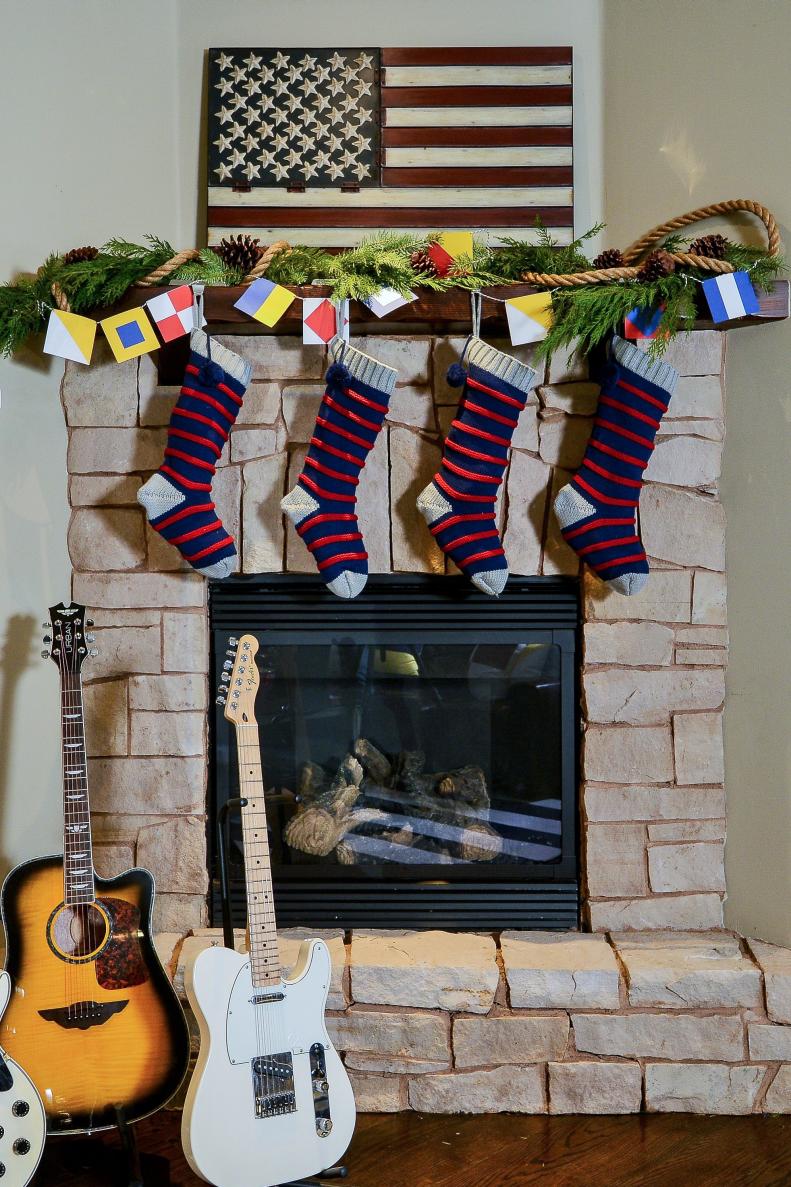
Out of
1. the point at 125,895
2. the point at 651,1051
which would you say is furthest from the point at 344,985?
the point at 651,1051

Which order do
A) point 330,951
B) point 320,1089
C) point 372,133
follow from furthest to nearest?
1. point 372,133
2. point 330,951
3. point 320,1089

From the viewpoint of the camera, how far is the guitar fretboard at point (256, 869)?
1.60 metres

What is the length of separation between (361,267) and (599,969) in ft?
4.81

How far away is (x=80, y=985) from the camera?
163 centimetres

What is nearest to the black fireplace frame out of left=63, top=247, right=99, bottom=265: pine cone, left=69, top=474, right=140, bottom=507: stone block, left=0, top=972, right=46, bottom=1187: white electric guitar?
left=69, top=474, right=140, bottom=507: stone block

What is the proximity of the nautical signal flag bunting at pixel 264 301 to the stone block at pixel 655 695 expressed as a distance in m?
1.03

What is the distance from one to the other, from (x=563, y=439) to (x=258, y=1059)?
1.34m

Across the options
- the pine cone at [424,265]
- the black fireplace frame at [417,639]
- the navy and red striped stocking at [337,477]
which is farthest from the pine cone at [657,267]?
the black fireplace frame at [417,639]

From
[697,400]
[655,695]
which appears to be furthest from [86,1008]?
[697,400]

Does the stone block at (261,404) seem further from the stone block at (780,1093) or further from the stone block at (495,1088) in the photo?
the stone block at (780,1093)

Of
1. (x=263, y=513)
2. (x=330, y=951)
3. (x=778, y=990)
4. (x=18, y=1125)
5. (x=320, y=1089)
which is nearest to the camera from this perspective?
(x=18, y=1125)

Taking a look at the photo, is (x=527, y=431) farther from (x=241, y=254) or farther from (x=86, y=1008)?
(x=86, y=1008)

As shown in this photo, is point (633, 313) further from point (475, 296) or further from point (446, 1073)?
point (446, 1073)

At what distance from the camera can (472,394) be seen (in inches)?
73.9
